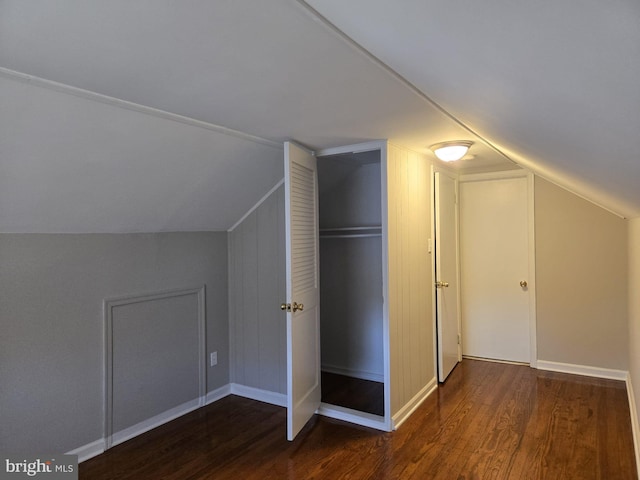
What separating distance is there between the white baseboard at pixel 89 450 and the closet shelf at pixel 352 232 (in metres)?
2.49

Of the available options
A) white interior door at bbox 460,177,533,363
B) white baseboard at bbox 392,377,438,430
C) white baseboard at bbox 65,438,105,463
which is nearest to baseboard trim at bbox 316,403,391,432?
white baseboard at bbox 392,377,438,430

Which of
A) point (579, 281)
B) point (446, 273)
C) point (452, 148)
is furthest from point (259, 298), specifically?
point (579, 281)

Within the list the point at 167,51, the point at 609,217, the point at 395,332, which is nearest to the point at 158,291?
the point at 395,332

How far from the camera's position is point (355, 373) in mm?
3926

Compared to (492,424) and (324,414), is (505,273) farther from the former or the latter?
(324,414)

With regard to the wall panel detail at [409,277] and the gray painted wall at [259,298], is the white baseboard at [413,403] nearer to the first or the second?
the wall panel detail at [409,277]

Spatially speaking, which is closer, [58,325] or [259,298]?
[58,325]

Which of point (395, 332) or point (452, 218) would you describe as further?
point (452, 218)

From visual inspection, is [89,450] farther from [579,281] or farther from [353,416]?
[579,281]

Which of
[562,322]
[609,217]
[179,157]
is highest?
[179,157]

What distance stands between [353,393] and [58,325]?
2335mm

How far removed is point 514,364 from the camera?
4.05m

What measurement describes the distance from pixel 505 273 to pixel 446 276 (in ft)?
2.57

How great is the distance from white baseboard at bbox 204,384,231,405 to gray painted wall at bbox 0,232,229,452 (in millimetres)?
916
